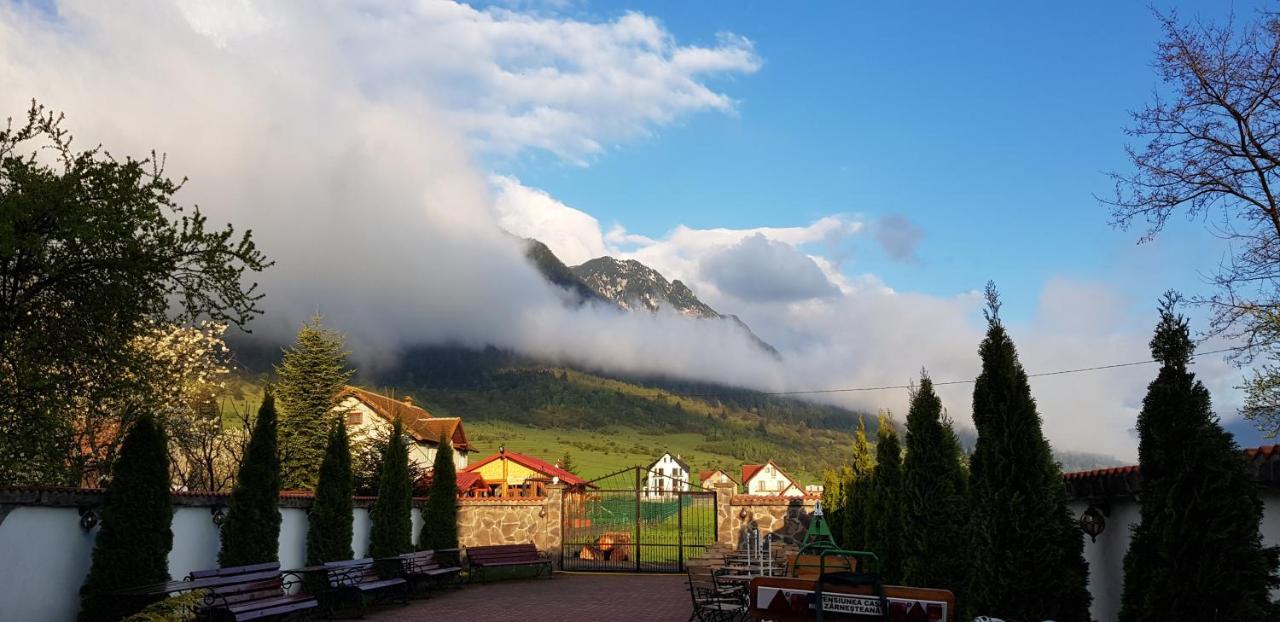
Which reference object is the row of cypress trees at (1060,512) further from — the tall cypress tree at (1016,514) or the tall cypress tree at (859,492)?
the tall cypress tree at (859,492)

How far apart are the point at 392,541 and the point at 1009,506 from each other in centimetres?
1485

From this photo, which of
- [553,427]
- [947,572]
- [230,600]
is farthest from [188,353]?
[553,427]

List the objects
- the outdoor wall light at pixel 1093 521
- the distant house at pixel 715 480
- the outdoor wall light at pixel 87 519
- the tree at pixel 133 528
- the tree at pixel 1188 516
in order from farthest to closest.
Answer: the distant house at pixel 715 480 < the outdoor wall light at pixel 87 519 < the tree at pixel 133 528 < the outdoor wall light at pixel 1093 521 < the tree at pixel 1188 516

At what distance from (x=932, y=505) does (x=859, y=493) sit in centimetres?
579

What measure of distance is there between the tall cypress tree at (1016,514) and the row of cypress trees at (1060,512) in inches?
0.4

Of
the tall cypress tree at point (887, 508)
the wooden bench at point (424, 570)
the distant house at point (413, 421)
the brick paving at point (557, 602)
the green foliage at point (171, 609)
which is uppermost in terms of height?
the distant house at point (413, 421)

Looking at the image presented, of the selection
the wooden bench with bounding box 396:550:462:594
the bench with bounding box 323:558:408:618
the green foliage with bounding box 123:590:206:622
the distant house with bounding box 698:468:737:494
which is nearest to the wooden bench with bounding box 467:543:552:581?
the wooden bench with bounding box 396:550:462:594

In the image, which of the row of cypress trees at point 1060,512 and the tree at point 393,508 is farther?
the tree at point 393,508

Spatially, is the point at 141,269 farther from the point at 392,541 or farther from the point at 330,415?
the point at 330,415

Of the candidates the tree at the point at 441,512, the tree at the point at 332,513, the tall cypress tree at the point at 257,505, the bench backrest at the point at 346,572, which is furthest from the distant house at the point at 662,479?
the tall cypress tree at the point at 257,505

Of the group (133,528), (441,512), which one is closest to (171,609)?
(133,528)

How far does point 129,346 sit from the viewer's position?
42.4ft

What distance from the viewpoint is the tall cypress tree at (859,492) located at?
15891 millimetres

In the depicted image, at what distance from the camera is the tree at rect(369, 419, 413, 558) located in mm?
19156
